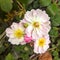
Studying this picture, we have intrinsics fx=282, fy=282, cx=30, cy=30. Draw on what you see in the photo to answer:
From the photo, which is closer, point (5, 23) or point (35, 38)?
point (35, 38)

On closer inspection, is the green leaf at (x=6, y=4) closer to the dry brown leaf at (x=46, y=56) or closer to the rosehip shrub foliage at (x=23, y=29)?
the rosehip shrub foliage at (x=23, y=29)

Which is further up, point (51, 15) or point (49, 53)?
point (51, 15)

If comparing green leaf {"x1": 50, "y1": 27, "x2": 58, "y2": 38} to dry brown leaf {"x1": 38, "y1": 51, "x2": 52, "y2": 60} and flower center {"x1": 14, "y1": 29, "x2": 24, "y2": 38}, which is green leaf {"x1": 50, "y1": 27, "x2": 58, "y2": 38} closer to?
dry brown leaf {"x1": 38, "y1": 51, "x2": 52, "y2": 60}

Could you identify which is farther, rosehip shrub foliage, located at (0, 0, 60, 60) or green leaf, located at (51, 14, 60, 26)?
green leaf, located at (51, 14, 60, 26)

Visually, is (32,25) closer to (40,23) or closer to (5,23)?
(40,23)

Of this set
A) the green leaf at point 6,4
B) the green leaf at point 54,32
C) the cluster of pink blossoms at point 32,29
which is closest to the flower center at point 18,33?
the cluster of pink blossoms at point 32,29

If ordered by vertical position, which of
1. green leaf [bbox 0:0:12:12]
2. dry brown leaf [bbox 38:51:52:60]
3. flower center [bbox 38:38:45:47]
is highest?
green leaf [bbox 0:0:12:12]

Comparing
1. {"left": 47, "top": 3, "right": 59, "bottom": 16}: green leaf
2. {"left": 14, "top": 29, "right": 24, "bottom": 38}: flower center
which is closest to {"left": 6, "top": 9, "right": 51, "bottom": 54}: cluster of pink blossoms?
{"left": 14, "top": 29, "right": 24, "bottom": 38}: flower center

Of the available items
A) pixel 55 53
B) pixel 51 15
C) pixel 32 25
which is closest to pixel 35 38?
pixel 32 25
